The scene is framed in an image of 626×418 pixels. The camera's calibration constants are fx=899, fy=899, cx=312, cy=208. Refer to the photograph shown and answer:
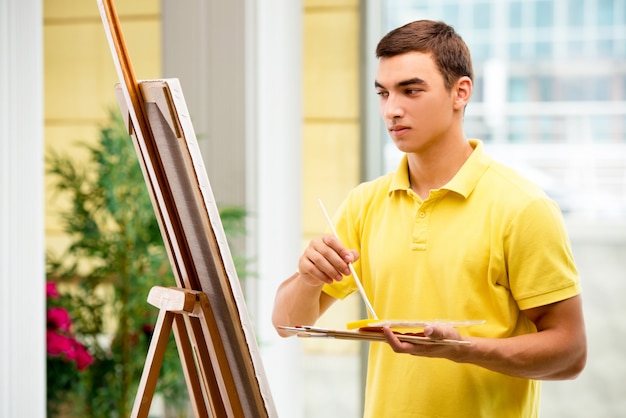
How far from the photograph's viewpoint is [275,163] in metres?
3.54

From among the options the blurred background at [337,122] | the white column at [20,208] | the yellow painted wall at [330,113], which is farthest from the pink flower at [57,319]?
the yellow painted wall at [330,113]

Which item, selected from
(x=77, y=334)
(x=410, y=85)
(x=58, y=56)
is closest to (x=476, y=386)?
(x=410, y=85)

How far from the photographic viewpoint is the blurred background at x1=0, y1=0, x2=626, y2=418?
345cm

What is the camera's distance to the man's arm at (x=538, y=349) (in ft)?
4.91

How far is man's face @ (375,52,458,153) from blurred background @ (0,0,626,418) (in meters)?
1.66

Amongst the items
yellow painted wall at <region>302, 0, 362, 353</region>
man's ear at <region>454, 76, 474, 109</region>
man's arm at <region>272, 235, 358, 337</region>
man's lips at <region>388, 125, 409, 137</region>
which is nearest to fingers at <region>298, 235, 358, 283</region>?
man's arm at <region>272, 235, 358, 337</region>

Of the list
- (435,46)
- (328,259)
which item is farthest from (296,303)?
(435,46)

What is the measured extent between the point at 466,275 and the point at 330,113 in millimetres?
2150

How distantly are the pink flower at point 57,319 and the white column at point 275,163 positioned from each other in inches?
28.0

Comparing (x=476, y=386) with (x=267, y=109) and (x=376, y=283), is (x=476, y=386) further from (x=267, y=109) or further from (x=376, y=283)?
(x=267, y=109)

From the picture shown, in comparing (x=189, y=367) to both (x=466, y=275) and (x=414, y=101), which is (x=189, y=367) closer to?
(x=466, y=275)

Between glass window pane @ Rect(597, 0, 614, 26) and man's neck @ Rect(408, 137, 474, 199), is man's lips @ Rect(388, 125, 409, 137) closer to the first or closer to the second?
man's neck @ Rect(408, 137, 474, 199)

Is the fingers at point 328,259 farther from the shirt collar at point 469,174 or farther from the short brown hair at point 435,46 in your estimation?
the short brown hair at point 435,46

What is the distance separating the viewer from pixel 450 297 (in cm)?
166
